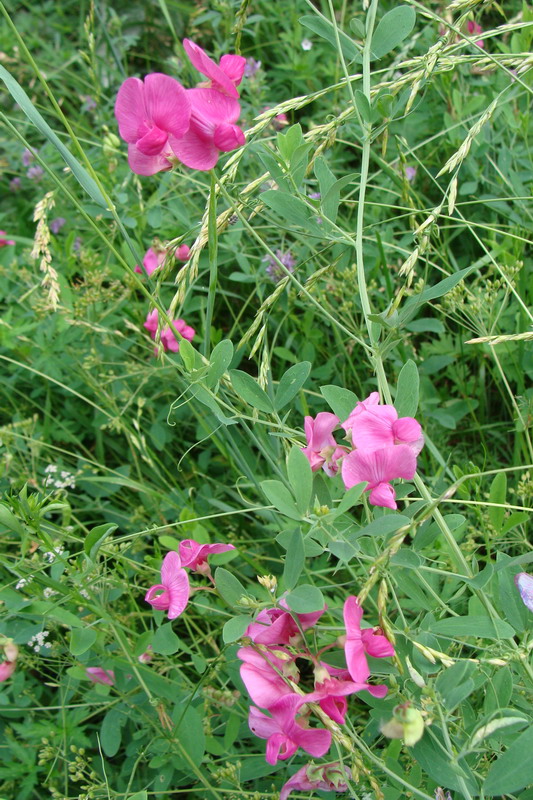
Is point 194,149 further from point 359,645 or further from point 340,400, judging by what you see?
point 359,645

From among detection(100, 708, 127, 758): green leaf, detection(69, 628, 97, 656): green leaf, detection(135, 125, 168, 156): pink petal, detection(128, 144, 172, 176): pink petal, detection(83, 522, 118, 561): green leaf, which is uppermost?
detection(135, 125, 168, 156): pink petal

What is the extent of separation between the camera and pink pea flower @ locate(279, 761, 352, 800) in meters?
0.97

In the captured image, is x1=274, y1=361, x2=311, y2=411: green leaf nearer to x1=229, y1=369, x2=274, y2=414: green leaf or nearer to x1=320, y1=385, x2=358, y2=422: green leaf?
x1=229, y1=369, x2=274, y2=414: green leaf

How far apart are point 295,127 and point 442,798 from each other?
94cm

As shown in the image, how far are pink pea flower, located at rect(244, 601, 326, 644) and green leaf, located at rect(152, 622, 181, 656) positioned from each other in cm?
25

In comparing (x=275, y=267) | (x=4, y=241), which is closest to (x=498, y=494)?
(x=275, y=267)

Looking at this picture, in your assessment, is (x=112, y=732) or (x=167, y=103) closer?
(x=167, y=103)

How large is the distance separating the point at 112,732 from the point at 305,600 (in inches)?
27.3

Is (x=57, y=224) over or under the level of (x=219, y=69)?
under

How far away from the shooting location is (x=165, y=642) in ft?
3.95

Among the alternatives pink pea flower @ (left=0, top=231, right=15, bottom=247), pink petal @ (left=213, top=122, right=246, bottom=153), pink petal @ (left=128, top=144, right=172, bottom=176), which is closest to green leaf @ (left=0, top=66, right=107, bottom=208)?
pink petal @ (left=128, top=144, right=172, bottom=176)

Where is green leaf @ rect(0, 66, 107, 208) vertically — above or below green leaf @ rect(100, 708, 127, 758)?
above

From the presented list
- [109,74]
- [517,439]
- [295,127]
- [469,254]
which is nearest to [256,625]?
[295,127]

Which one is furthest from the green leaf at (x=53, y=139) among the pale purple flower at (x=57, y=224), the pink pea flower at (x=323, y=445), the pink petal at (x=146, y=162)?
the pale purple flower at (x=57, y=224)
